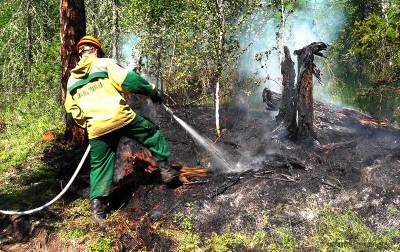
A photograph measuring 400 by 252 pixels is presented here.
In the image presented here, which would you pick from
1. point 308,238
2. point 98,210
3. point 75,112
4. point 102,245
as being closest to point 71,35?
point 75,112

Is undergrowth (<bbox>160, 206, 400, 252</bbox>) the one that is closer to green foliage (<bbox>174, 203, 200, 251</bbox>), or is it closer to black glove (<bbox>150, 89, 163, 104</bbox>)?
green foliage (<bbox>174, 203, 200, 251</bbox>)

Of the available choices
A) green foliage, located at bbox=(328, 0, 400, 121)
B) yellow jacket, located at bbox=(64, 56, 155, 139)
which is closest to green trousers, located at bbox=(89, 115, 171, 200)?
yellow jacket, located at bbox=(64, 56, 155, 139)

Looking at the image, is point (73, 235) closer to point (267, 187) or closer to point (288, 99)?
point (267, 187)

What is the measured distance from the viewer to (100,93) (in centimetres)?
424

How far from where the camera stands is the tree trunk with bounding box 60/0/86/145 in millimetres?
6891

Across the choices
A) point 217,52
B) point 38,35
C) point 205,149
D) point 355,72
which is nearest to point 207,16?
point 217,52

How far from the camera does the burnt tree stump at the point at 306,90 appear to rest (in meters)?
6.08

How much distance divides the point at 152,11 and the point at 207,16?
6723mm

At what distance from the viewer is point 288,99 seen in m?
6.77

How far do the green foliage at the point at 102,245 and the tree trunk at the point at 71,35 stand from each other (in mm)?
3337

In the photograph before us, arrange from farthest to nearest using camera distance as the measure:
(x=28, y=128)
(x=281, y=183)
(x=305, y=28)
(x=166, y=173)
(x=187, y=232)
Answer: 1. (x=305, y=28)
2. (x=28, y=128)
3. (x=166, y=173)
4. (x=281, y=183)
5. (x=187, y=232)

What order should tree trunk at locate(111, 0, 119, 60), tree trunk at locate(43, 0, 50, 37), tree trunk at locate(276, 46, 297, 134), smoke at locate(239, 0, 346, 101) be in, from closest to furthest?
1. tree trunk at locate(276, 46, 297, 134)
2. tree trunk at locate(111, 0, 119, 60)
3. tree trunk at locate(43, 0, 50, 37)
4. smoke at locate(239, 0, 346, 101)

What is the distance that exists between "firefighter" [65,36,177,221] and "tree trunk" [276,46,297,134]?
2539 millimetres

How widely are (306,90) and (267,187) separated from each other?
224cm
